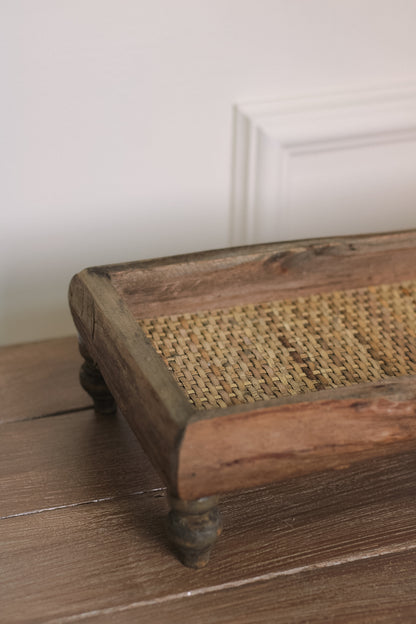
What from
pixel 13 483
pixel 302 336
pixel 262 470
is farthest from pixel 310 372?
pixel 13 483

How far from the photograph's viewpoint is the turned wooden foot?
24.1 inches

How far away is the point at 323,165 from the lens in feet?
3.41

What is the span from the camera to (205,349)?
79 centimetres

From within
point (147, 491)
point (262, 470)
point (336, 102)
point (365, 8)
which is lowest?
point (147, 491)

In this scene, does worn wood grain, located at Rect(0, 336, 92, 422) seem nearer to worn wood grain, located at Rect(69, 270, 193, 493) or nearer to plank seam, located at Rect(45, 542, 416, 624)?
worn wood grain, located at Rect(69, 270, 193, 493)

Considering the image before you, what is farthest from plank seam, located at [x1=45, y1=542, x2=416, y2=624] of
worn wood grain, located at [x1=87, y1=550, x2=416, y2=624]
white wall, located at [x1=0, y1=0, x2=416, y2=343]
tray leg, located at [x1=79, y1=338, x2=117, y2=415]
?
white wall, located at [x1=0, y1=0, x2=416, y2=343]

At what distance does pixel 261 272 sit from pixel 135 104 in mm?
250

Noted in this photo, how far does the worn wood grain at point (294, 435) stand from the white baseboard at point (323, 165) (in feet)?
1.41

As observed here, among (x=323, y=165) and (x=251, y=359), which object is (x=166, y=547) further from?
(x=323, y=165)

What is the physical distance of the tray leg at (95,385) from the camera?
811 mm

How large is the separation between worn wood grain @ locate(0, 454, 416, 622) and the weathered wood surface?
0.67ft

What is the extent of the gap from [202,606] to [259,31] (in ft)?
2.11

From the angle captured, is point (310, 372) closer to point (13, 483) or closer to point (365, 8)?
point (13, 483)

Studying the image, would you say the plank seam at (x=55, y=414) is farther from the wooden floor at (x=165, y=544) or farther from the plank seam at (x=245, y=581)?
the plank seam at (x=245, y=581)
